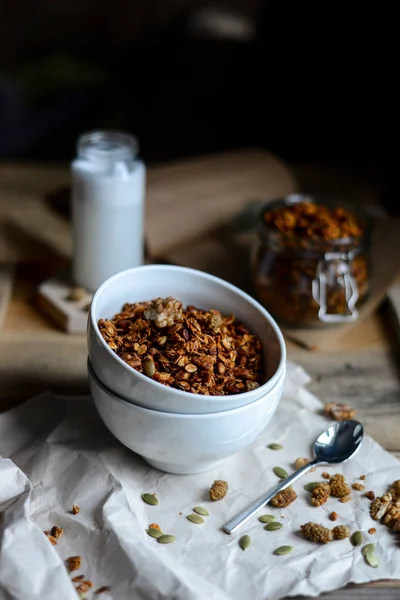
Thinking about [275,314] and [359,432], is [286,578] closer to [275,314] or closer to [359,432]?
[359,432]

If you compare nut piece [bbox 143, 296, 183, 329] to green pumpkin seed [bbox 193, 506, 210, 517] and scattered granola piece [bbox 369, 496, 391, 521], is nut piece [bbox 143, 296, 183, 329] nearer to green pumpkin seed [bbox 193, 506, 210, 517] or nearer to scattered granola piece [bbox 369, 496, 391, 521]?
green pumpkin seed [bbox 193, 506, 210, 517]

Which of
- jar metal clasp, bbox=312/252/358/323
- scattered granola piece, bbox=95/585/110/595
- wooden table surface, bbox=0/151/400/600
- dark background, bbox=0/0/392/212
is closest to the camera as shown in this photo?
scattered granola piece, bbox=95/585/110/595

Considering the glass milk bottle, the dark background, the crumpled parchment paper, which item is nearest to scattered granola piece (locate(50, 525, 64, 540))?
the crumpled parchment paper

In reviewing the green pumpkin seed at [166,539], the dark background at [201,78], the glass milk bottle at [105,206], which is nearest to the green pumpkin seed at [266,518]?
the green pumpkin seed at [166,539]

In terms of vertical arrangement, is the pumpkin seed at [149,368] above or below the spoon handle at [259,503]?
above

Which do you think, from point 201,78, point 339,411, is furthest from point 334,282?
point 201,78

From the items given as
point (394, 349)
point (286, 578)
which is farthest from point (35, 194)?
point (286, 578)

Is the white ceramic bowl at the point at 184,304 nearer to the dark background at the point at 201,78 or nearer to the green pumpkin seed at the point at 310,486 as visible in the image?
the green pumpkin seed at the point at 310,486
